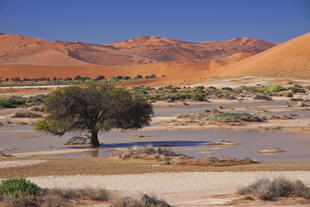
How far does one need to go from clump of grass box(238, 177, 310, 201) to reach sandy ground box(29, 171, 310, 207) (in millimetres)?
637

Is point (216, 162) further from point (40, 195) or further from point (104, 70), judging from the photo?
point (104, 70)

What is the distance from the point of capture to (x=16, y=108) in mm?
50875

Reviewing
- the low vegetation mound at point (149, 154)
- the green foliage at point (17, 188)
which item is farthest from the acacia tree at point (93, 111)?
the green foliage at point (17, 188)

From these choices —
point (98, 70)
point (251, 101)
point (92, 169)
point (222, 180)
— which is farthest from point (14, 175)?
point (98, 70)

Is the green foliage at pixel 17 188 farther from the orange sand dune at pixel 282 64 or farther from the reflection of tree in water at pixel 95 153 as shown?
the orange sand dune at pixel 282 64

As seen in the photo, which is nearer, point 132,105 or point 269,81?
point 132,105

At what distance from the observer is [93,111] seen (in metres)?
24.8

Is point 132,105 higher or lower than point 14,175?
higher

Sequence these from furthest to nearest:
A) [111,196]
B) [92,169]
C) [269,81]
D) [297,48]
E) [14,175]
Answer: [297,48] → [269,81] → [92,169] → [14,175] → [111,196]

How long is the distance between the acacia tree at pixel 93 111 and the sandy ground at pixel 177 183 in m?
9.37

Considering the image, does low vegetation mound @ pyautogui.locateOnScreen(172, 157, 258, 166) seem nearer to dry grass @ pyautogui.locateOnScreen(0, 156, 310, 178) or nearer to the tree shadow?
dry grass @ pyautogui.locateOnScreen(0, 156, 310, 178)

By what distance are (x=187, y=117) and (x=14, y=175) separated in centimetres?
2294

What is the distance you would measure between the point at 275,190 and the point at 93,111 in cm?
1461

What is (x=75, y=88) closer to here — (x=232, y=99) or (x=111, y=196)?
(x=111, y=196)
